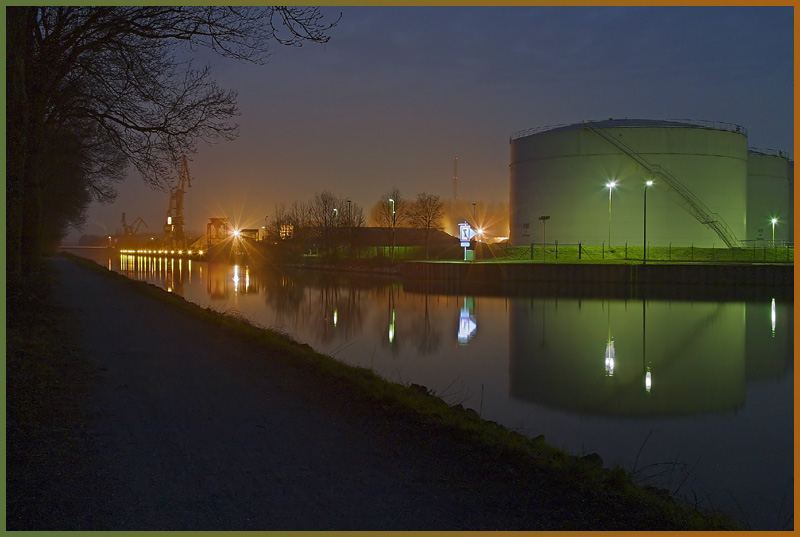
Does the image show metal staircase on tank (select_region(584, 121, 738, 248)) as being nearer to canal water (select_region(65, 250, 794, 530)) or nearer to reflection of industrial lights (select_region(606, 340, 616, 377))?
canal water (select_region(65, 250, 794, 530))

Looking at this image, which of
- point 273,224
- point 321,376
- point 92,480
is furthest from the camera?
point 273,224

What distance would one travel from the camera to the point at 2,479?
15.8 ft

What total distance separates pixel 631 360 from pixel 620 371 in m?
1.58

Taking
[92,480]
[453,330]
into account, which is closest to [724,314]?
[453,330]

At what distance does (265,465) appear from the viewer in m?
5.69

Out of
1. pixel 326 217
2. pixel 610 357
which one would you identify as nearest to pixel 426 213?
pixel 326 217

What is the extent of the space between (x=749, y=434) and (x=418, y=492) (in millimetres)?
6896

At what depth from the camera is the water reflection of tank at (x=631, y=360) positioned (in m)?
12.1

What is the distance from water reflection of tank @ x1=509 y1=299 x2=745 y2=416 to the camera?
12.1 meters

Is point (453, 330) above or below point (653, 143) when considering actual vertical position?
below

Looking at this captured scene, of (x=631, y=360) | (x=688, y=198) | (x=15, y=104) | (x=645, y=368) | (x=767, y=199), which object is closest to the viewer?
(x=15, y=104)

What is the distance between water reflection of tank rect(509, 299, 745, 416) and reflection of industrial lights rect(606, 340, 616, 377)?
0.36ft

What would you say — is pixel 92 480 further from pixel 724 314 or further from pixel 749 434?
pixel 724 314

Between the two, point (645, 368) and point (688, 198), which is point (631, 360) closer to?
point (645, 368)
